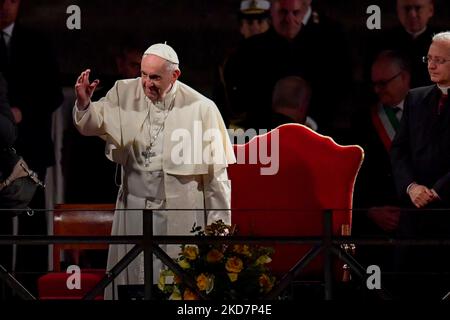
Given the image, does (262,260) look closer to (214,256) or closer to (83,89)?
(214,256)

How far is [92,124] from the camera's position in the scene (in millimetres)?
6629

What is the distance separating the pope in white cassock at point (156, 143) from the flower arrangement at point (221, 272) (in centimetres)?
65

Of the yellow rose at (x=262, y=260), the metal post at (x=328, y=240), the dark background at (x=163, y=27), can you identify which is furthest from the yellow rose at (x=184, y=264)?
the dark background at (x=163, y=27)

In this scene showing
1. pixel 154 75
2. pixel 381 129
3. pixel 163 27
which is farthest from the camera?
pixel 163 27

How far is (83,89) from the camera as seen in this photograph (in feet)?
21.2

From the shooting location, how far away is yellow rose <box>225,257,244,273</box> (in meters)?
A: 5.79

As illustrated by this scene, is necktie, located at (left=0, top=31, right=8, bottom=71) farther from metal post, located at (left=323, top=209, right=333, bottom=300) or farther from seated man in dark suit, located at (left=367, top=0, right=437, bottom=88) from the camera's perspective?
metal post, located at (left=323, top=209, right=333, bottom=300)

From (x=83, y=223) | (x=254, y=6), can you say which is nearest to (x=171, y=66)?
(x=83, y=223)

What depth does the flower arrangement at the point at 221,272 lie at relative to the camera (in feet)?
19.0

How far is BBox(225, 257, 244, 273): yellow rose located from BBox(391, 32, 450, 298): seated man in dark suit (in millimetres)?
1033

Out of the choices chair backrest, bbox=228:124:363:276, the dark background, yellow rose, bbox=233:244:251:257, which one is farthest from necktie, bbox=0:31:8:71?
yellow rose, bbox=233:244:251:257

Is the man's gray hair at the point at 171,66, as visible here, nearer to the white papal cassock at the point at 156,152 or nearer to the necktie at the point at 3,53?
the white papal cassock at the point at 156,152

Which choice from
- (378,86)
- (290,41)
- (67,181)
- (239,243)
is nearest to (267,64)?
(290,41)

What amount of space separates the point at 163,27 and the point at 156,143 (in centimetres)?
155
